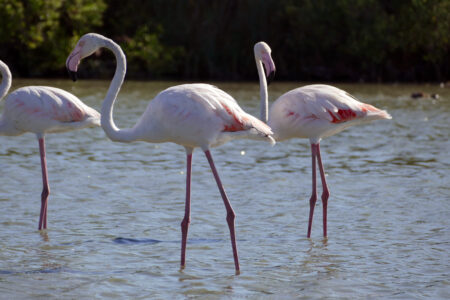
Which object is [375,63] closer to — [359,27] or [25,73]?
[359,27]

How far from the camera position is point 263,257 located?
5762 mm

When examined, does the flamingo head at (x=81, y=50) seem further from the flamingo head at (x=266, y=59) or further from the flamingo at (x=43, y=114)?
the flamingo head at (x=266, y=59)

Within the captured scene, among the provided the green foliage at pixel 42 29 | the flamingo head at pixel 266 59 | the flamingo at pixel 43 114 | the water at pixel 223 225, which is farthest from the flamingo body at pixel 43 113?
the green foliage at pixel 42 29

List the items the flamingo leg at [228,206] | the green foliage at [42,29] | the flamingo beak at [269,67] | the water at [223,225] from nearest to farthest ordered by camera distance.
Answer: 1. the water at [223,225]
2. the flamingo leg at [228,206]
3. the flamingo beak at [269,67]
4. the green foliage at [42,29]

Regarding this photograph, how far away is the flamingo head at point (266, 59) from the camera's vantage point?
6111mm

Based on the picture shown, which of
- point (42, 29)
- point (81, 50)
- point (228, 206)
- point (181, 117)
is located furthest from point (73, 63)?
point (42, 29)

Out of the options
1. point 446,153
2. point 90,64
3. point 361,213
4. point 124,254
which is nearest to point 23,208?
point 124,254

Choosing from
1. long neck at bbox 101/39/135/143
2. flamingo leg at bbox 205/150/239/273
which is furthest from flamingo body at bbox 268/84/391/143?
long neck at bbox 101/39/135/143

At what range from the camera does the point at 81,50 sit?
208 inches

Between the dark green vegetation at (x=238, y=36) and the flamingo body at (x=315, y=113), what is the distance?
90.8 feet

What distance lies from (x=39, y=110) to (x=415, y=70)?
1275 inches

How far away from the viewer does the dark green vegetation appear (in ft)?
111

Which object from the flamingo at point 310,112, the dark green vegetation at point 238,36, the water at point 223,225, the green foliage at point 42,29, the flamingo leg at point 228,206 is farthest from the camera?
the dark green vegetation at point 238,36

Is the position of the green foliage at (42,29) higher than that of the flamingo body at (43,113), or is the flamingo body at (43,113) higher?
the green foliage at (42,29)
